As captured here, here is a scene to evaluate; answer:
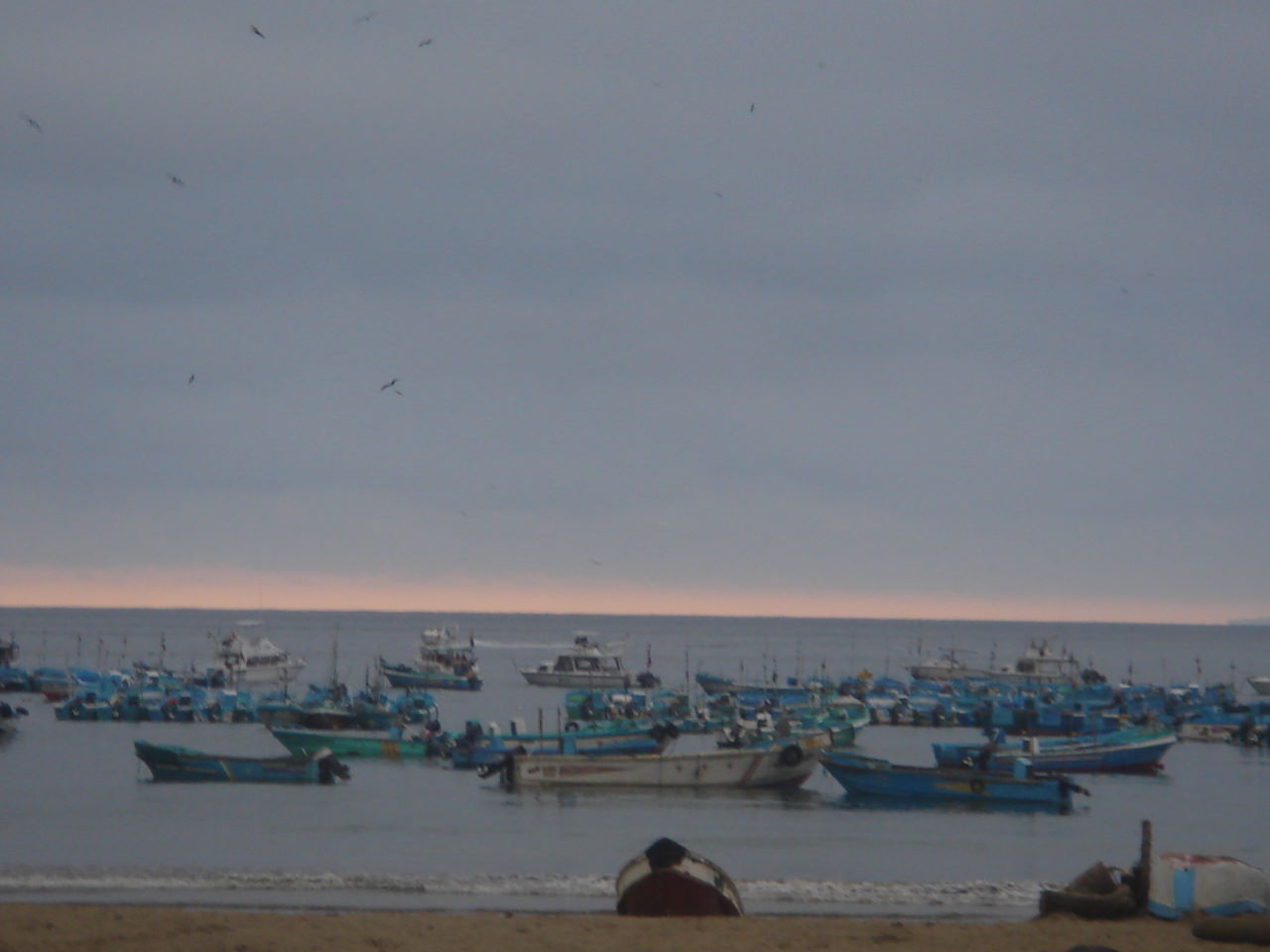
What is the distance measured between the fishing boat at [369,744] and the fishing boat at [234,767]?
21.1 feet

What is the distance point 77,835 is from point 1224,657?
7602 inches

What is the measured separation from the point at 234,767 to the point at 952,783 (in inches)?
802

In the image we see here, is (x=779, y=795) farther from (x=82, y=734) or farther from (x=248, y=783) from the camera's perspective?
(x=82, y=734)

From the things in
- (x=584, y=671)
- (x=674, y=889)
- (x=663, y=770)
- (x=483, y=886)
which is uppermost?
(x=674, y=889)

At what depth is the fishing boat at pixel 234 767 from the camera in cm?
4128

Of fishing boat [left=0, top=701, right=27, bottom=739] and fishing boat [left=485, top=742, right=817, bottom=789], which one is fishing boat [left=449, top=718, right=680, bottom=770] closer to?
fishing boat [left=485, top=742, right=817, bottom=789]

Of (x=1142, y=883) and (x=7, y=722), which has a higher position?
(x=1142, y=883)

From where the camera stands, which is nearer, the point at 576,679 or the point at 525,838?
the point at 525,838

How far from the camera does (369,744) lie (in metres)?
49.2

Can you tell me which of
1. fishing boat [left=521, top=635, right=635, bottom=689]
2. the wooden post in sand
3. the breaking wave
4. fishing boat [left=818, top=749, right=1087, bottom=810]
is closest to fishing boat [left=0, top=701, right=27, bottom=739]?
the breaking wave

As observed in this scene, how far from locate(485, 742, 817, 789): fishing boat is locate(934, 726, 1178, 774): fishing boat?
7.02m

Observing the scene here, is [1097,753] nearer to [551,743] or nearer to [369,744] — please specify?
[551,743]

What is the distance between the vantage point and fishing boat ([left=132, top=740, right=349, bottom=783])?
135 ft

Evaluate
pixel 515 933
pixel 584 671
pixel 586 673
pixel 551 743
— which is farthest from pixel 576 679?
pixel 515 933
